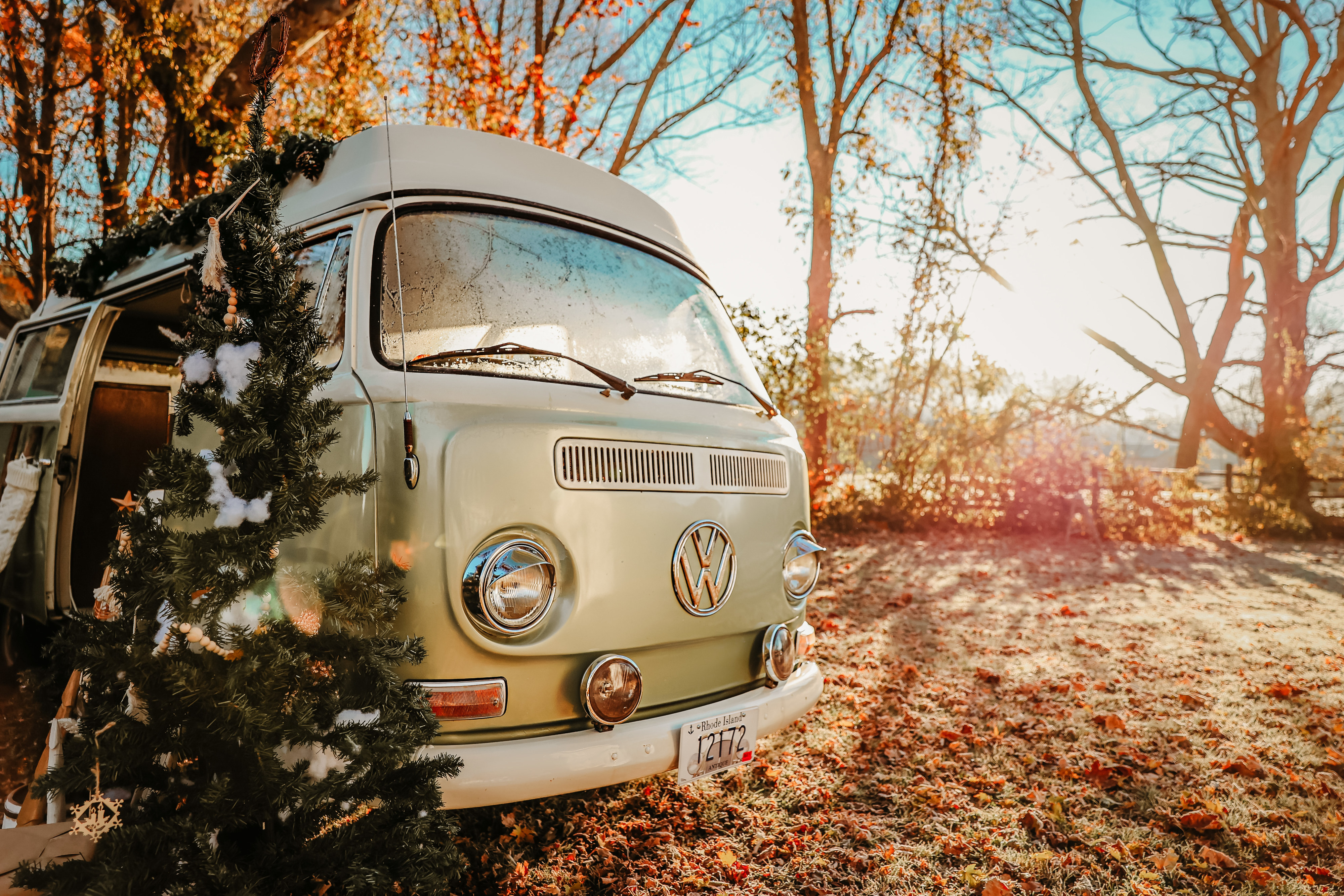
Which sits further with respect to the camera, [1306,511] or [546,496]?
[1306,511]

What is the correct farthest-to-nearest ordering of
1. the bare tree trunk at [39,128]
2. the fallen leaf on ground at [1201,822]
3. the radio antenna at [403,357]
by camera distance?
1. the bare tree trunk at [39,128]
2. the fallen leaf on ground at [1201,822]
3. the radio antenna at [403,357]

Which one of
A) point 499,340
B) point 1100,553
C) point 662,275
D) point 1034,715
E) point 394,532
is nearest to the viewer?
point 394,532

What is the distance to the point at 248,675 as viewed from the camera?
1915 millimetres

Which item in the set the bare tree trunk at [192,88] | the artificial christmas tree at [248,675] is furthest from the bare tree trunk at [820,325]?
the artificial christmas tree at [248,675]

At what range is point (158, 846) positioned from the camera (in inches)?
76.9

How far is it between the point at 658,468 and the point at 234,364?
1281 millimetres

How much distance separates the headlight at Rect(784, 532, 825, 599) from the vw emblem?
0.37 meters

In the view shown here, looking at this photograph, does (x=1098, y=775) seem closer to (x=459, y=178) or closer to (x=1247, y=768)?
(x=1247, y=768)

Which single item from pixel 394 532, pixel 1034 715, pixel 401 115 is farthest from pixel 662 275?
pixel 401 115

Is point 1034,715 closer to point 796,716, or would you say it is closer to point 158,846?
point 796,716

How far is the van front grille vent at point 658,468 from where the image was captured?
2.41 m

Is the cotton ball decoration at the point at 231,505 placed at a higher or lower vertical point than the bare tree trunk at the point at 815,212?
lower

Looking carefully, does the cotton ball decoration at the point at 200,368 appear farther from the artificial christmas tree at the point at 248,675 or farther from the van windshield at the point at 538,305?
the van windshield at the point at 538,305

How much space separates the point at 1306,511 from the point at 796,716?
13.5 metres
